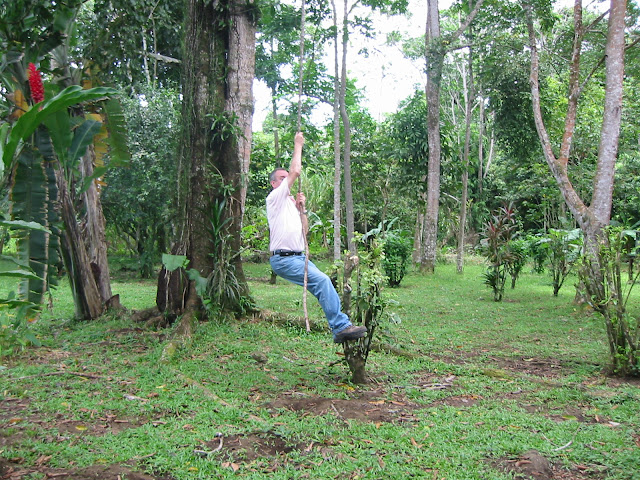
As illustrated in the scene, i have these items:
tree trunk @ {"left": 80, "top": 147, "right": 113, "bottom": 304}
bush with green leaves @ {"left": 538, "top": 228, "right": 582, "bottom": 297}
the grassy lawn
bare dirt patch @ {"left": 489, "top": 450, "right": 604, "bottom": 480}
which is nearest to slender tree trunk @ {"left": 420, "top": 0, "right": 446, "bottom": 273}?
bush with green leaves @ {"left": 538, "top": 228, "right": 582, "bottom": 297}

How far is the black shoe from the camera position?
4.40 metres

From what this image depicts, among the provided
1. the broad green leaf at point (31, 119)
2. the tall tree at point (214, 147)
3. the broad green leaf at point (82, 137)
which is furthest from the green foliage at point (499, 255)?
the broad green leaf at point (31, 119)

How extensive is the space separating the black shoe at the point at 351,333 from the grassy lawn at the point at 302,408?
409 millimetres

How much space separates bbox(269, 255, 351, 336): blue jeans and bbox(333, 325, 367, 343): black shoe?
35 millimetres

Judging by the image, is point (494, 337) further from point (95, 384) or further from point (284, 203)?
point (95, 384)

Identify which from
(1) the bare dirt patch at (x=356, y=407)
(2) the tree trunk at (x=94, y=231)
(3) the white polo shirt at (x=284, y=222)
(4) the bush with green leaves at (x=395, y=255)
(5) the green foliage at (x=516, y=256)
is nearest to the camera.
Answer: (1) the bare dirt patch at (x=356, y=407)

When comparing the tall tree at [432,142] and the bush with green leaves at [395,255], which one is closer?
the bush with green leaves at [395,255]

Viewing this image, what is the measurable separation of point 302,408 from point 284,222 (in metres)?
1.65

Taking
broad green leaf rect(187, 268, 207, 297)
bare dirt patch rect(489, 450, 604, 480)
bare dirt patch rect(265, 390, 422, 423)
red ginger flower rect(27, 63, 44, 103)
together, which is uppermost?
red ginger flower rect(27, 63, 44, 103)

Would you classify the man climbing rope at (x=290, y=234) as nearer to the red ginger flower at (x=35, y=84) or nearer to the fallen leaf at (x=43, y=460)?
the red ginger flower at (x=35, y=84)

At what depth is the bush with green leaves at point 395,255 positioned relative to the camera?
40.7 ft

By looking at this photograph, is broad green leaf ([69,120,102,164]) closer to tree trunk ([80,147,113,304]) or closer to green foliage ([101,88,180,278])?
tree trunk ([80,147,113,304])

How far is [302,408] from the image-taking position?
13.4 feet

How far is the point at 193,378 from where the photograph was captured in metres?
4.78
